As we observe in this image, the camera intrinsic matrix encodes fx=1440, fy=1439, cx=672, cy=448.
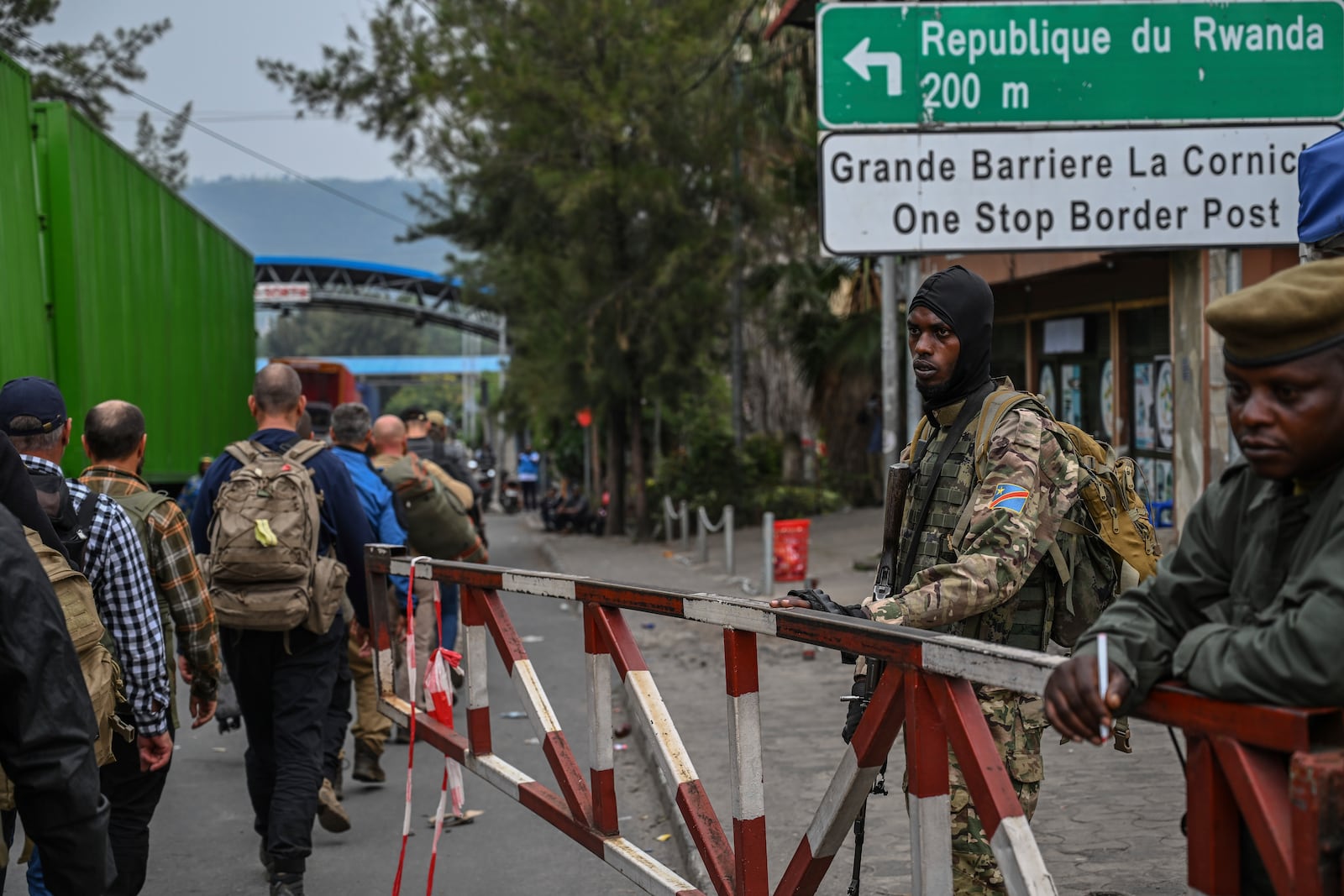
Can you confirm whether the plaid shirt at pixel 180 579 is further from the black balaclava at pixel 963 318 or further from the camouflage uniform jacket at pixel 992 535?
the black balaclava at pixel 963 318

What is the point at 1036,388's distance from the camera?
19641 millimetres

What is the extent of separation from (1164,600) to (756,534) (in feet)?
64.3

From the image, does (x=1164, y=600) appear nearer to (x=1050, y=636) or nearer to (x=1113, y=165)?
(x=1050, y=636)

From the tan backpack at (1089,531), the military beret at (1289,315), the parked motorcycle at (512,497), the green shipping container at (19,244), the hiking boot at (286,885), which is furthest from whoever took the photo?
the parked motorcycle at (512,497)

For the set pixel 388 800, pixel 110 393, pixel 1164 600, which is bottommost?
pixel 388 800

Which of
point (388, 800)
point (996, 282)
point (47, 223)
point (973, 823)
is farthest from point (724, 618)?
point (996, 282)

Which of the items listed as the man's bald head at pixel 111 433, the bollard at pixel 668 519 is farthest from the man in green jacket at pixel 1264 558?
the bollard at pixel 668 519

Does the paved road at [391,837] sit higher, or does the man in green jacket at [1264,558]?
the man in green jacket at [1264,558]

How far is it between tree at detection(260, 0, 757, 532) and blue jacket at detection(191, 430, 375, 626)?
14.4 meters

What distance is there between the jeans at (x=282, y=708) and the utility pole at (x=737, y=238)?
54.1 feet

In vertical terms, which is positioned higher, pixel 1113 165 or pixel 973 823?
pixel 1113 165

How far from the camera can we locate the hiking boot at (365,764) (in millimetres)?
7293

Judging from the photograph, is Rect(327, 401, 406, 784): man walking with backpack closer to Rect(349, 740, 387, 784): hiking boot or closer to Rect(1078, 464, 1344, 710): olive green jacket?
Rect(349, 740, 387, 784): hiking boot

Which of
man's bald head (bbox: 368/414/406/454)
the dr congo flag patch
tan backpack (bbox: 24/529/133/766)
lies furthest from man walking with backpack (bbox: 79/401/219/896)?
man's bald head (bbox: 368/414/406/454)
